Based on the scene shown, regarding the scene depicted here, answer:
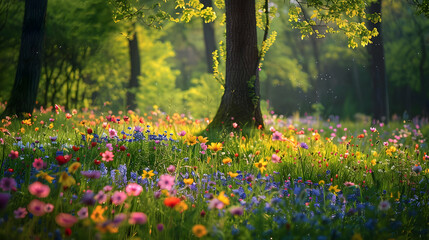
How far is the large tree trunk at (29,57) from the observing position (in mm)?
8328

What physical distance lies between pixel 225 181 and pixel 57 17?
11.8m

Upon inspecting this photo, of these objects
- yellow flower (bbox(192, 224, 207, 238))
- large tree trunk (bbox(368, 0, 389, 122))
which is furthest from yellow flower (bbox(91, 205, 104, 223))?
large tree trunk (bbox(368, 0, 389, 122))

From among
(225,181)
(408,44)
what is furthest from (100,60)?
(408,44)

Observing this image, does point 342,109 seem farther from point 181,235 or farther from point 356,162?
point 181,235

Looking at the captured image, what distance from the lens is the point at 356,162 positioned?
5.14 m

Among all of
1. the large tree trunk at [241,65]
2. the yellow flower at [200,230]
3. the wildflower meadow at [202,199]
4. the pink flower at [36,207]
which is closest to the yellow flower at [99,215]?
the wildflower meadow at [202,199]

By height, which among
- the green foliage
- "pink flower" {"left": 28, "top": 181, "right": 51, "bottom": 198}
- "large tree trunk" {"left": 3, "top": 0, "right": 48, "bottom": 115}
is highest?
the green foliage

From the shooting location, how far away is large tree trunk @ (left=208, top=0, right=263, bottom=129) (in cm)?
725

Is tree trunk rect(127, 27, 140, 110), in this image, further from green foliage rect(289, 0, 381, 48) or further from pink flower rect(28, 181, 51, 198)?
pink flower rect(28, 181, 51, 198)

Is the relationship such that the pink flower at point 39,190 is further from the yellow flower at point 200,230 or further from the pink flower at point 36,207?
the yellow flower at point 200,230

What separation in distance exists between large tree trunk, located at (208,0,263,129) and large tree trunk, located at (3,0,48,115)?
443 centimetres

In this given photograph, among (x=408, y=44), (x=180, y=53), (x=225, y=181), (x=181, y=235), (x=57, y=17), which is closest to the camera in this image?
(x=181, y=235)

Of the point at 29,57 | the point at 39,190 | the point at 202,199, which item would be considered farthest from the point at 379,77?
the point at 39,190

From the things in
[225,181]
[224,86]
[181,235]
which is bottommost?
[181,235]
